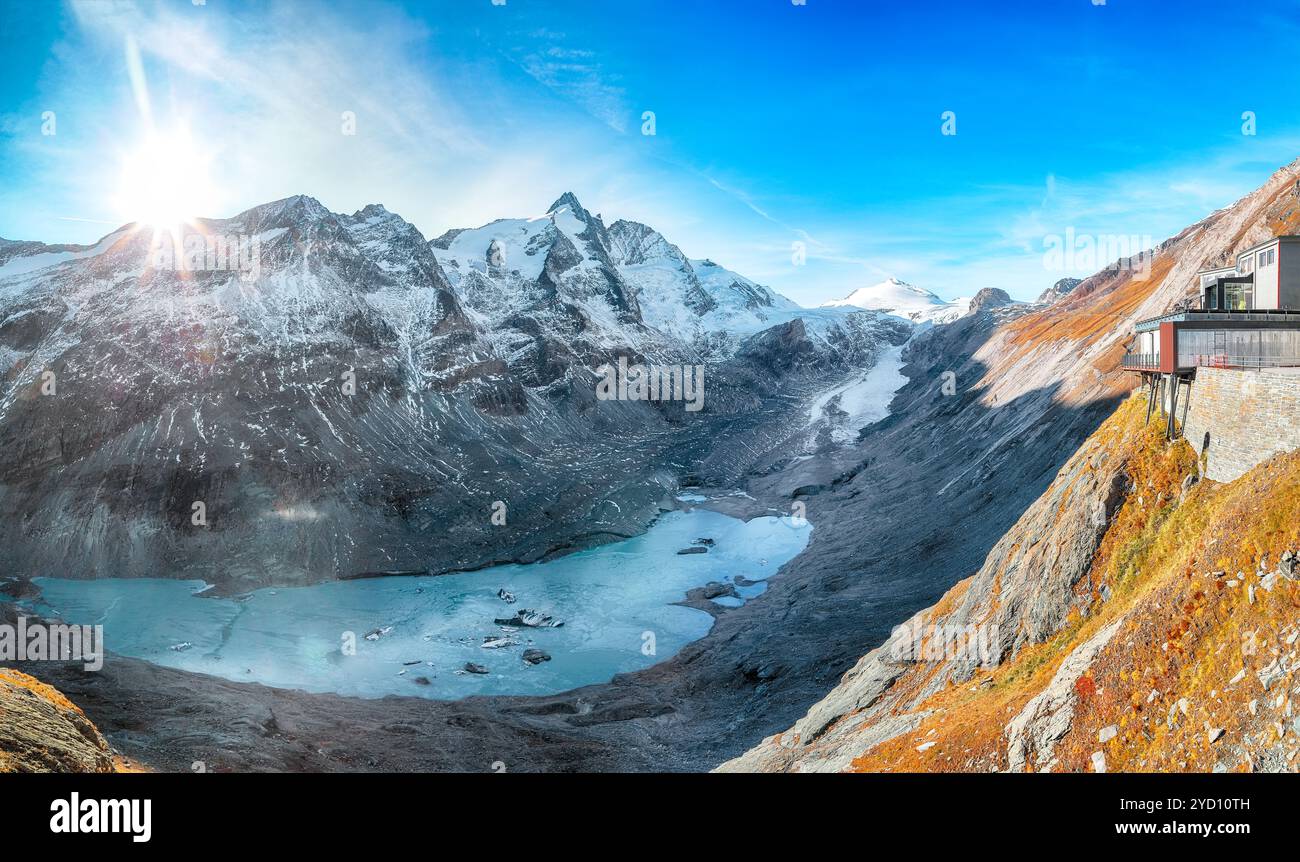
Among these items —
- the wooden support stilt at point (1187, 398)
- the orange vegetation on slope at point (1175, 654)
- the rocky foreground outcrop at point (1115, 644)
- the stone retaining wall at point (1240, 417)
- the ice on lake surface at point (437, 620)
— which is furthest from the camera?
the ice on lake surface at point (437, 620)

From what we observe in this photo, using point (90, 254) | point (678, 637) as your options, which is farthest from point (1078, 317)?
point (90, 254)

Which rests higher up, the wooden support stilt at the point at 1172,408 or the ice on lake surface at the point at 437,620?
the wooden support stilt at the point at 1172,408

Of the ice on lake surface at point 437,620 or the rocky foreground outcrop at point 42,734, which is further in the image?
the ice on lake surface at point 437,620

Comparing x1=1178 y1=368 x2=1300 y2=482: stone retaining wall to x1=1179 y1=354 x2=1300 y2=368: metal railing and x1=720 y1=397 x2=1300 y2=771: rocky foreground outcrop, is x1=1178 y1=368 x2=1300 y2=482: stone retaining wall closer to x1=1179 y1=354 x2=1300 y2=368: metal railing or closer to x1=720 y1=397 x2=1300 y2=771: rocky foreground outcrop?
x1=1179 y1=354 x2=1300 y2=368: metal railing

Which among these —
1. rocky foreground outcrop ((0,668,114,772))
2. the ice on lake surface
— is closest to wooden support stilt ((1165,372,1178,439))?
rocky foreground outcrop ((0,668,114,772))

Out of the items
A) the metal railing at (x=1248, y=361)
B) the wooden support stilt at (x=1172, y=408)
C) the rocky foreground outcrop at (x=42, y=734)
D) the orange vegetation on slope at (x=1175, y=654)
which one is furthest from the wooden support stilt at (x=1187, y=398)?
the rocky foreground outcrop at (x=42, y=734)

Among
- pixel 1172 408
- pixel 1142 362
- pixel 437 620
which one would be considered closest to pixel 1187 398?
pixel 1172 408

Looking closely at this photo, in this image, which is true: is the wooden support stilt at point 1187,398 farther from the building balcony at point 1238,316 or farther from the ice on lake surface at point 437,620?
the ice on lake surface at point 437,620

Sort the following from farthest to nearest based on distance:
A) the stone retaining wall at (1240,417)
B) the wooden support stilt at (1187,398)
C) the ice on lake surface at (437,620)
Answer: the ice on lake surface at (437,620) < the wooden support stilt at (1187,398) < the stone retaining wall at (1240,417)
